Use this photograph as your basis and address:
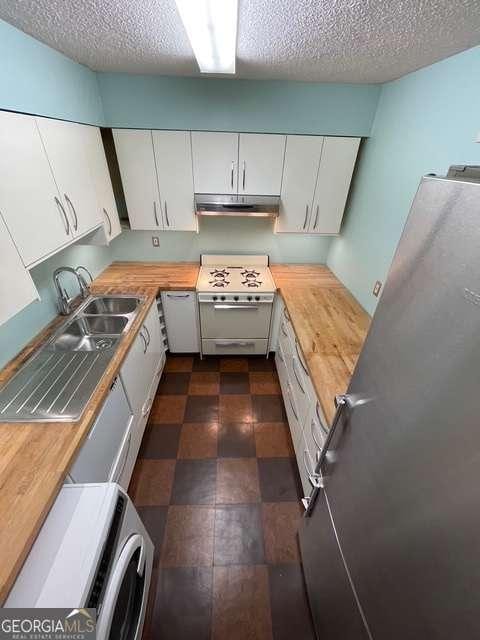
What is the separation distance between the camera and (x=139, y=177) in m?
2.12

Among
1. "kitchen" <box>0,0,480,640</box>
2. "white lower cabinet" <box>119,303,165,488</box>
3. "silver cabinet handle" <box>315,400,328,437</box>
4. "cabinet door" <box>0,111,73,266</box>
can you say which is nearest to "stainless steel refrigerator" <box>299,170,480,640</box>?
"kitchen" <box>0,0,480,640</box>

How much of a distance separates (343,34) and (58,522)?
2.22m

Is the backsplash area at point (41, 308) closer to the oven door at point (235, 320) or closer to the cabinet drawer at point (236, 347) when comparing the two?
the oven door at point (235, 320)

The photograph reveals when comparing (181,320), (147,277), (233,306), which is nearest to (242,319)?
(233,306)

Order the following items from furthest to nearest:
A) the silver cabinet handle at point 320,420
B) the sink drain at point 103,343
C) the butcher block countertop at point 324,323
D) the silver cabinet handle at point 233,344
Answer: the silver cabinet handle at point 233,344 → the sink drain at point 103,343 → the butcher block countertop at point 324,323 → the silver cabinet handle at point 320,420

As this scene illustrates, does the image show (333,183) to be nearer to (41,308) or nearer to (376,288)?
(376,288)

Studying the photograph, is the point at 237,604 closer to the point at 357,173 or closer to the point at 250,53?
the point at 250,53

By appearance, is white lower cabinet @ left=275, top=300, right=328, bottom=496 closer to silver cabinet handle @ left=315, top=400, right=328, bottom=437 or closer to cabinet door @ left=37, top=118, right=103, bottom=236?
silver cabinet handle @ left=315, top=400, right=328, bottom=437

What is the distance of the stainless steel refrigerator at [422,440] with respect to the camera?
0.46 metres

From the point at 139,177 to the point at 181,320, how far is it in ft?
4.16

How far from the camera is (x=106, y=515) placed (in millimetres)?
876

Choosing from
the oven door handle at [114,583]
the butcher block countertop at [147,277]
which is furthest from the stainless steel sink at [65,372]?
the oven door handle at [114,583]

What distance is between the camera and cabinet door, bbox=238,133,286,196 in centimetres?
203

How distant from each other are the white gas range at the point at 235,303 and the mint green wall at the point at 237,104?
1156 millimetres
